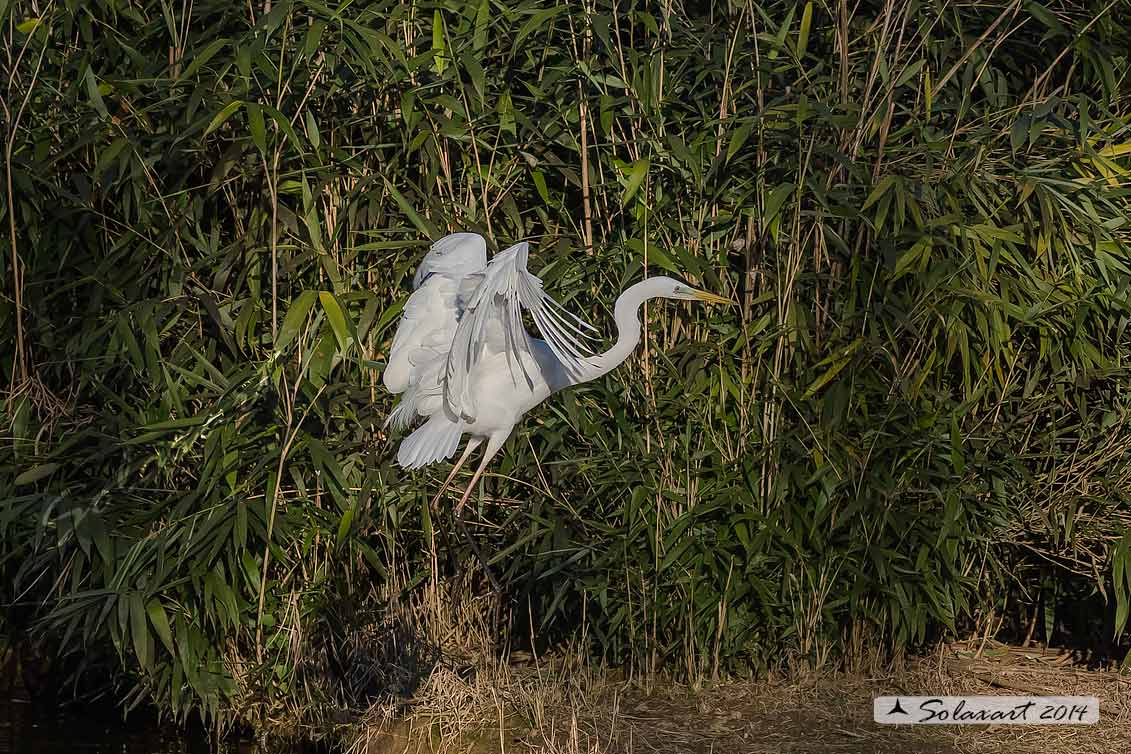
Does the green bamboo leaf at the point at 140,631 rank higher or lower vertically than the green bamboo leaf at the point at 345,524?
lower

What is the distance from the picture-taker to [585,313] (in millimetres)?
4184

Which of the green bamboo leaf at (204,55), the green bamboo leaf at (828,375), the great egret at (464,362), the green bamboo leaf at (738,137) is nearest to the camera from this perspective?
the great egret at (464,362)

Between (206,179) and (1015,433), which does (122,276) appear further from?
(1015,433)

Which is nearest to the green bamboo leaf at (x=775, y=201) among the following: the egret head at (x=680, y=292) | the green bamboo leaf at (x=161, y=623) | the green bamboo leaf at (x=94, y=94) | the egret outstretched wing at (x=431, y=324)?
the egret head at (x=680, y=292)

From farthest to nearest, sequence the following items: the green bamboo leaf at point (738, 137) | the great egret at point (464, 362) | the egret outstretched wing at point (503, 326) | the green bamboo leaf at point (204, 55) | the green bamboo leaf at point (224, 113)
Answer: the green bamboo leaf at point (738, 137), the green bamboo leaf at point (204, 55), the green bamboo leaf at point (224, 113), the great egret at point (464, 362), the egret outstretched wing at point (503, 326)

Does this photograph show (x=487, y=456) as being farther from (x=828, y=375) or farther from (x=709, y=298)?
(x=828, y=375)

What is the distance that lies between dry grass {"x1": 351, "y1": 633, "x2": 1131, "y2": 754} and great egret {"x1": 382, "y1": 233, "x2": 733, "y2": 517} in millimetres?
717

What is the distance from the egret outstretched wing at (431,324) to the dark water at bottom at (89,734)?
1269 mm

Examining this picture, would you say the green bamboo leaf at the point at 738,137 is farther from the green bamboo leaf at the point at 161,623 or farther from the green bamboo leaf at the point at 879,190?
Result: the green bamboo leaf at the point at 161,623

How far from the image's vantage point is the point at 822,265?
4117 millimetres

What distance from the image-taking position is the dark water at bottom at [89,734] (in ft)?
13.1

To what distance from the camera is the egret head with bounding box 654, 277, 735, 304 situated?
3678mm

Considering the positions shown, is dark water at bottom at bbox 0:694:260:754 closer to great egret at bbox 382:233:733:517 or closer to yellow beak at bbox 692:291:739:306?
great egret at bbox 382:233:733:517

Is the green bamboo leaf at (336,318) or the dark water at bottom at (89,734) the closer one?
the green bamboo leaf at (336,318)
